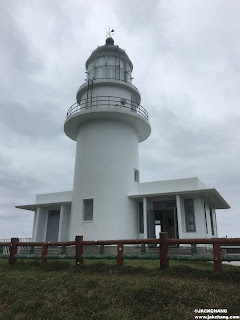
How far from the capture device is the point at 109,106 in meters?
15.8

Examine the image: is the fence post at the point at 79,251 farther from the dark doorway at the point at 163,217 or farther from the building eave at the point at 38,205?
the building eave at the point at 38,205

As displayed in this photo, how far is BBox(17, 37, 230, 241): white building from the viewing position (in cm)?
1418

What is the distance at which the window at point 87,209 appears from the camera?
14594mm

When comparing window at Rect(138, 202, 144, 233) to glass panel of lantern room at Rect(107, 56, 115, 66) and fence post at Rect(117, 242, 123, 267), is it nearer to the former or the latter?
fence post at Rect(117, 242, 123, 267)

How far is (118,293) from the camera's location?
5836 mm

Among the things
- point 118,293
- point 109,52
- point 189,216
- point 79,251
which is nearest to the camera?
point 118,293

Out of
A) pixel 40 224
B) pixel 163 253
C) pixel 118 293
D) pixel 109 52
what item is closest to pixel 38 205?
pixel 40 224

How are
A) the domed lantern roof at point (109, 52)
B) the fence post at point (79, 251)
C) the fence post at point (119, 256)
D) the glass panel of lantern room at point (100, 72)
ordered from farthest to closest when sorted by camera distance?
the domed lantern roof at point (109, 52) → the glass panel of lantern room at point (100, 72) → the fence post at point (79, 251) → the fence post at point (119, 256)

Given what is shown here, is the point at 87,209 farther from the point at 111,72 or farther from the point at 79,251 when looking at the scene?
the point at 111,72

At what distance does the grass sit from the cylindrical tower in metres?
6.73

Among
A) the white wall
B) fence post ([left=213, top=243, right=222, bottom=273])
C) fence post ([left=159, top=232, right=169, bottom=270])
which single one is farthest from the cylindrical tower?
fence post ([left=213, top=243, right=222, bottom=273])

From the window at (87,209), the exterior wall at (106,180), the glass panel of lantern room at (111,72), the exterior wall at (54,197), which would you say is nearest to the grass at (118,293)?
the exterior wall at (106,180)

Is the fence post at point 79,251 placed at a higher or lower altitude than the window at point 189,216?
lower

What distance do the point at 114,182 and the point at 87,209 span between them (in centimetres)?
205
